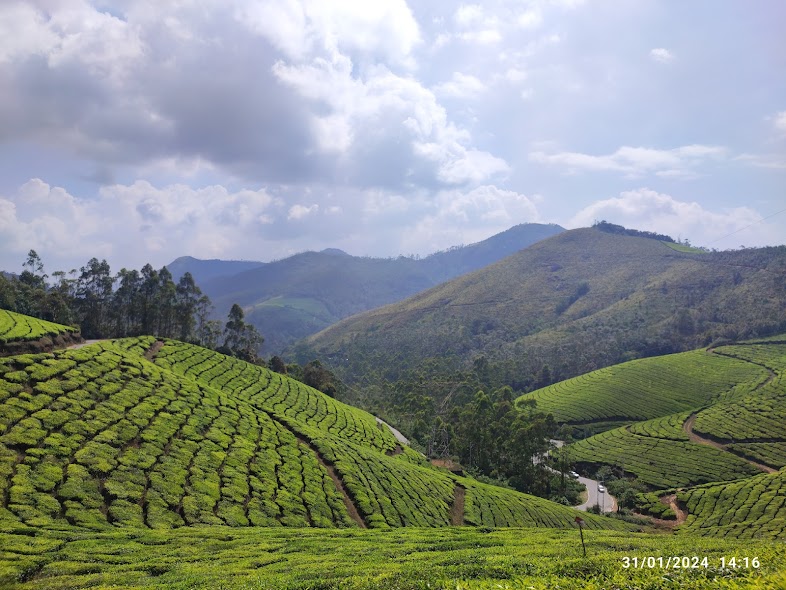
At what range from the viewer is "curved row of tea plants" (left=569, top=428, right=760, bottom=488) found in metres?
76.0

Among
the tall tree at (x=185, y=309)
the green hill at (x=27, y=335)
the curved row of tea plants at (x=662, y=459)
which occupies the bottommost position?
the curved row of tea plants at (x=662, y=459)

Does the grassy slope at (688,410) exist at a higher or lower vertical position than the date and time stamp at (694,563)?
lower

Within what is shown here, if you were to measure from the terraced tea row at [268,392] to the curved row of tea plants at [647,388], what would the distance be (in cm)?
6980

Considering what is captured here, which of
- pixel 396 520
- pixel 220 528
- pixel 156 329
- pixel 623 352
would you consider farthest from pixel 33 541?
pixel 623 352

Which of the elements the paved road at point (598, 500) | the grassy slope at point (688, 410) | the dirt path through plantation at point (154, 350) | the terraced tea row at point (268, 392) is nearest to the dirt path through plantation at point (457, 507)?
the terraced tea row at point (268, 392)

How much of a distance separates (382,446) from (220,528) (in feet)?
118

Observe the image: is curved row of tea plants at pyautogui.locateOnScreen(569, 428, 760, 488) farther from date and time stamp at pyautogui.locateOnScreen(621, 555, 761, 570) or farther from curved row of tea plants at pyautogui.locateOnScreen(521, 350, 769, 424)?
date and time stamp at pyautogui.locateOnScreen(621, 555, 761, 570)

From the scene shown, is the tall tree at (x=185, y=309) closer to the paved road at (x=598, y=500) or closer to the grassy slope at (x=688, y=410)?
the paved road at (x=598, y=500)

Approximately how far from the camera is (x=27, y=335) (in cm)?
4688

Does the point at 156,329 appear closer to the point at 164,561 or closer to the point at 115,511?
the point at 115,511

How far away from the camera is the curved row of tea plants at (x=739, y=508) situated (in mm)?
48375

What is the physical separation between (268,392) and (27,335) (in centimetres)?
2771

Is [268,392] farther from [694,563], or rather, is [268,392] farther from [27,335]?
[694,563]

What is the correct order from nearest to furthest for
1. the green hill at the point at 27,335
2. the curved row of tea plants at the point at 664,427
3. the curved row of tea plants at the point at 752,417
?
1. the green hill at the point at 27,335
2. the curved row of tea plants at the point at 752,417
3. the curved row of tea plants at the point at 664,427
